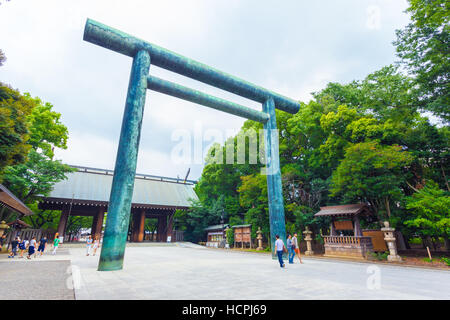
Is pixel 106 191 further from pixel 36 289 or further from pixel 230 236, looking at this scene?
pixel 36 289

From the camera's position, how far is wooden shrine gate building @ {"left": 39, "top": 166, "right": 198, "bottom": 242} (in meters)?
21.6

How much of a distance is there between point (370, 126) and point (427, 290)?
32.6 ft

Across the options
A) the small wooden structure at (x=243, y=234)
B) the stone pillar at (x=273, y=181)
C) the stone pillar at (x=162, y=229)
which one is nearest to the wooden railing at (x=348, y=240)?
the stone pillar at (x=273, y=181)

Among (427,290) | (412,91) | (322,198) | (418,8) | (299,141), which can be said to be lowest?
(427,290)

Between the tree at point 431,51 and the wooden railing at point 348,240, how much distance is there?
314 inches

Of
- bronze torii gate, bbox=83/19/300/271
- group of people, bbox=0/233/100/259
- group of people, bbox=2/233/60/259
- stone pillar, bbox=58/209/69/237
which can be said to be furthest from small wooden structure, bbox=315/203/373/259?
stone pillar, bbox=58/209/69/237

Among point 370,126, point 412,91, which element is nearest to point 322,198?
point 370,126

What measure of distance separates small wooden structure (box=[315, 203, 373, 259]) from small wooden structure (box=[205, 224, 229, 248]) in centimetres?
1182

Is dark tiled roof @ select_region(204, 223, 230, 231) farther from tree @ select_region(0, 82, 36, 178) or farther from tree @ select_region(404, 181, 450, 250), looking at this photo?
tree @ select_region(0, 82, 36, 178)

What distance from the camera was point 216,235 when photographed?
24.5 metres

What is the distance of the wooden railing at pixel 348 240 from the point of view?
11.9 meters

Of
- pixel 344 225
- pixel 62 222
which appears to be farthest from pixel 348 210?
pixel 62 222
